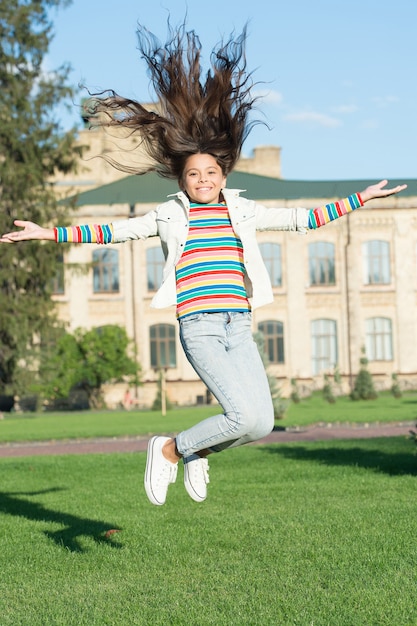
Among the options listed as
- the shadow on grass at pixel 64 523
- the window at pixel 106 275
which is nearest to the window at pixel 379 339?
the window at pixel 106 275

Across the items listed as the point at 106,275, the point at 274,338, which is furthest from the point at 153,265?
the point at 274,338

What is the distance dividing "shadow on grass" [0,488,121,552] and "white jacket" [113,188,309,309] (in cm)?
250

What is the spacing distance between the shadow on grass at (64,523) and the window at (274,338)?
38.5m

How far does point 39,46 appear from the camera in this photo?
37.5m

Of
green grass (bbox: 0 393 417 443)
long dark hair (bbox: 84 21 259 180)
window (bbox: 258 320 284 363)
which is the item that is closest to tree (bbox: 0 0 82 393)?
green grass (bbox: 0 393 417 443)

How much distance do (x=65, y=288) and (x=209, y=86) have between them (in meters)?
43.4

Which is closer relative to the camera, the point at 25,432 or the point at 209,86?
the point at 209,86

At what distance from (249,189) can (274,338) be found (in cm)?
926

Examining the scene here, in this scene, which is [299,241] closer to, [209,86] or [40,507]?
[40,507]

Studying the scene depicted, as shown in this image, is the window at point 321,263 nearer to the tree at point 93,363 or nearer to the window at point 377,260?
the window at point 377,260

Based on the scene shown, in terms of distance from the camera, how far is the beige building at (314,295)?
49.2 meters

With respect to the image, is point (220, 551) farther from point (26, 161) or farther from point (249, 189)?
point (249, 189)

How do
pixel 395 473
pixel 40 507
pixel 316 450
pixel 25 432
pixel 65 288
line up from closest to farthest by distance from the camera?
pixel 40 507 → pixel 395 473 → pixel 316 450 → pixel 25 432 → pixel 65 288

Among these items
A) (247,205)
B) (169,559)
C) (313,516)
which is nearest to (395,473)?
(313,516)
